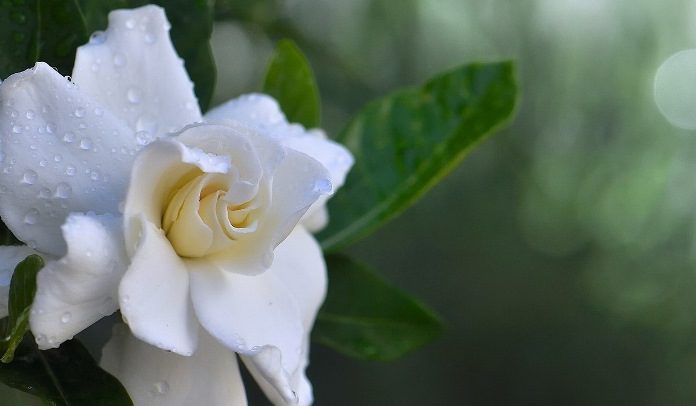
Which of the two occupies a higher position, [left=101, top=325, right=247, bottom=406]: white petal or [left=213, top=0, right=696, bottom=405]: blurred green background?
[left=101, top=325, right=247, bottom=406]: white petal

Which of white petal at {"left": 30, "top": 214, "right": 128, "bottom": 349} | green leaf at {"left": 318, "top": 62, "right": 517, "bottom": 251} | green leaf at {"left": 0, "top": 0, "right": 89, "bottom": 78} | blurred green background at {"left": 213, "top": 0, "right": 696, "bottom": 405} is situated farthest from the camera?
blurred green background at {"left": 213, "top": 0, "right": 696, "bottom": 405}

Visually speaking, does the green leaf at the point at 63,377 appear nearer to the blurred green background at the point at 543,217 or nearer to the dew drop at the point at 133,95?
the dew drop at the point at 133,95

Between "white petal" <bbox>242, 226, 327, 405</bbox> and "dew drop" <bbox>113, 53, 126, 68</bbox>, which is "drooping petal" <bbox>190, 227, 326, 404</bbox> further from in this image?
"dew drop" <bbox>113, 53, 126, 68</bbox>

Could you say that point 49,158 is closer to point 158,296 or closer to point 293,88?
point 158,296

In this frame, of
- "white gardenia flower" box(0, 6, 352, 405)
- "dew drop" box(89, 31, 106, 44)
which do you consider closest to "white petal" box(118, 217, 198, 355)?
"white gardenia flower" box(0, 6, 352, 405)

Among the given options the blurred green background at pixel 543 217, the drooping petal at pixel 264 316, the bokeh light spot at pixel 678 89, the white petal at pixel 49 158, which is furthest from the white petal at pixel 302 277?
the bokeh light spot at pixel 678 89

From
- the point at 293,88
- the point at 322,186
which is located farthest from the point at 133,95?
the point at 293,88

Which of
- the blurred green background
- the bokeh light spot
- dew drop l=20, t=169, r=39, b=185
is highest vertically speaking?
dew drop l=20, t=169, r=39, b=185
